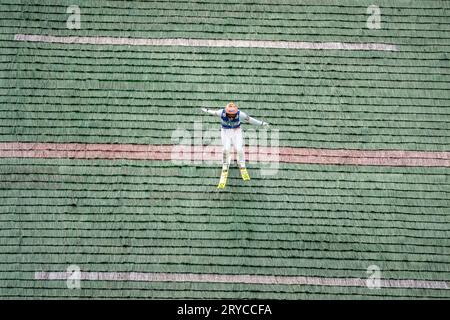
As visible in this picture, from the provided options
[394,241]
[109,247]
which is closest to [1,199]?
[109,247]

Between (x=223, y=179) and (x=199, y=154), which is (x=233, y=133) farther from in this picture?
(x=199, y=154)

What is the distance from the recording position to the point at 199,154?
1301cm

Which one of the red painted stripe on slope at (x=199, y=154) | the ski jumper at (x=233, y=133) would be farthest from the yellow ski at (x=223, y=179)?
the red painted stripe on slope at (x=199, y=154)

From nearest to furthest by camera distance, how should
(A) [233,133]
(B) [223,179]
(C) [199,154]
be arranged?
(A) [233,133], (B) [223,179], (C) [199,154]

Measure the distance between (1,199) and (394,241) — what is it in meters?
8.87

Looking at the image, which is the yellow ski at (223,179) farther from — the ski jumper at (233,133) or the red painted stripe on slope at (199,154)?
the red painted stripe on slope at (199,154)

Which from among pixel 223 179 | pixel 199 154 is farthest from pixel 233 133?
pixel 199 154

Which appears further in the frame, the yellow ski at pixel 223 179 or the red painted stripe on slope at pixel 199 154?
the red painted stripe on slope at pixel 199 154

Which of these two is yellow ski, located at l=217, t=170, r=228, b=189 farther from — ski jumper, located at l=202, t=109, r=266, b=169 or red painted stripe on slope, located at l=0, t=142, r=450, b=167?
red painted stripe on slope, located at l=0, t=142, r=450, b=167

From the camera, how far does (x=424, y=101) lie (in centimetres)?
1322

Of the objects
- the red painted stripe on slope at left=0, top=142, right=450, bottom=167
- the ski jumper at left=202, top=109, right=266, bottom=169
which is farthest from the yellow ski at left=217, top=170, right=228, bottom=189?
the red painted stripe on slope at left=0, top=142, right=450, bottom=167

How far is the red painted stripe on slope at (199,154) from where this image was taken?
1283 cm

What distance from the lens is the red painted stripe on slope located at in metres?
12.8

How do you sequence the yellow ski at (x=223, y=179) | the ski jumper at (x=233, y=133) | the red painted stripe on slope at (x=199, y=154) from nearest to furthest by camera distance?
the ski jumper at (x=233, y=133) → the yellow ski at (x=223, y=179) → the red painted stripe on slope at (x=199, y=154)
